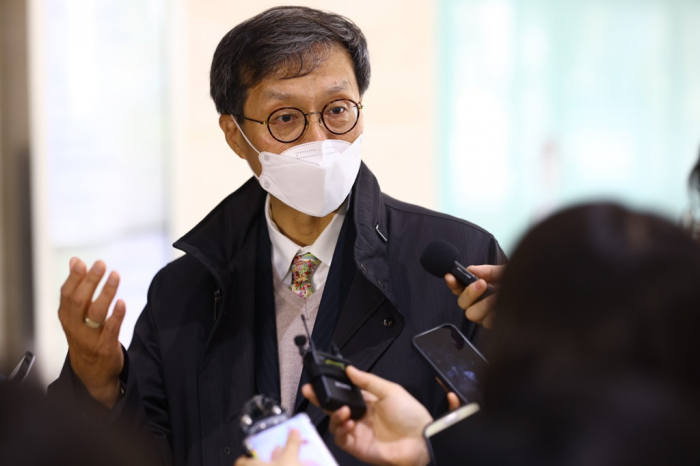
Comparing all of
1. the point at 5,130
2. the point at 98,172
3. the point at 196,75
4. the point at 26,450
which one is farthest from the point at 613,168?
the point at 26,450

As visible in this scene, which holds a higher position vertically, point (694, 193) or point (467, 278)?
point (694, 193)

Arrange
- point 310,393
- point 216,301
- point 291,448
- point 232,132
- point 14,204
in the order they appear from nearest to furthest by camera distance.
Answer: point 291,448, point 310,393, point 216,301, point 232,132, point 14,204

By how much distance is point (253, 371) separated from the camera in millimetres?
1814

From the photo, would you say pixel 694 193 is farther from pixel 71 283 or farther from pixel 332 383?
pixel 71 283

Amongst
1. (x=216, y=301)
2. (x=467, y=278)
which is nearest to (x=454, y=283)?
(x=467, y=278)

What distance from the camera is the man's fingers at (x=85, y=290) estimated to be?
154 cm

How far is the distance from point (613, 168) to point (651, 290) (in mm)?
4637

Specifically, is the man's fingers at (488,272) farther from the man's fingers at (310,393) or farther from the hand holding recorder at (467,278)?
the man's fingers at (310,393)

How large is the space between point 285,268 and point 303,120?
1.27 feet

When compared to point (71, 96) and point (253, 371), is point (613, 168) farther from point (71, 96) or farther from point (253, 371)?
point (253, 371)

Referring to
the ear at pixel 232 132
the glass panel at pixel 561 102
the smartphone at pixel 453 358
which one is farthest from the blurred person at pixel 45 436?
the glass panel at pixel 561 102

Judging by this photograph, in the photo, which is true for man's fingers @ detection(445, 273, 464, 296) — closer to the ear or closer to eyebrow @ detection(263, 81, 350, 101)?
eyebrow @ detection(263, 81, 350, 101)

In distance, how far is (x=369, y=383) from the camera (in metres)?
1.29

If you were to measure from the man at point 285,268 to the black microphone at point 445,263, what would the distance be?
0.25 metres
